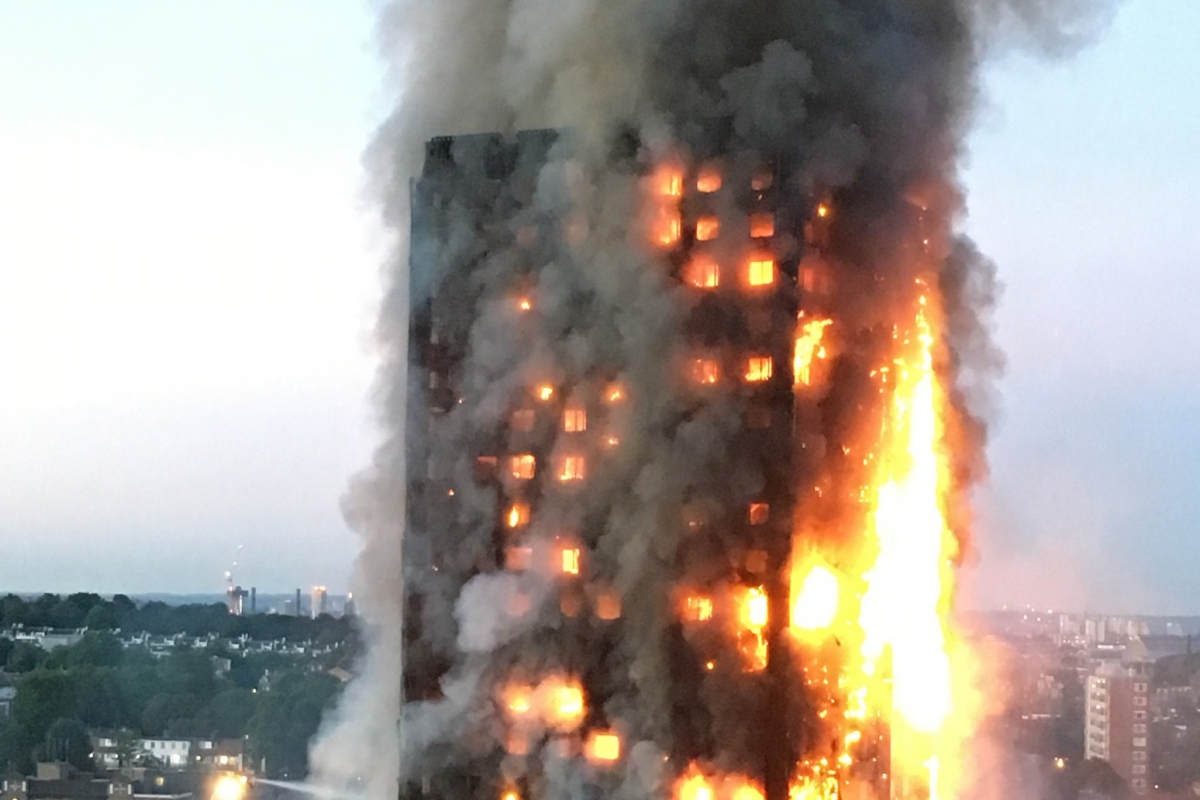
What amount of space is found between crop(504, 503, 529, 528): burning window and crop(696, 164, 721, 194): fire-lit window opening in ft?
20.1

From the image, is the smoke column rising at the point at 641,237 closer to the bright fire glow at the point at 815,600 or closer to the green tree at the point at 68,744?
the bright fire glow at the point at 815,600

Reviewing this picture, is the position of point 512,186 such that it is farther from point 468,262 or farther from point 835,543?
point 835,543

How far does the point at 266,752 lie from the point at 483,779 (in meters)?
25.7

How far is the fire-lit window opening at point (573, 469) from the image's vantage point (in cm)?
2294

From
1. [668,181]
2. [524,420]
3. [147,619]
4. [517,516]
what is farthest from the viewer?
[147,619]

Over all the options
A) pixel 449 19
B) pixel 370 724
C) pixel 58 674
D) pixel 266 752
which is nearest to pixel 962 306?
pixel 449 19

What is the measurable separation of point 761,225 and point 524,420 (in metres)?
5.29

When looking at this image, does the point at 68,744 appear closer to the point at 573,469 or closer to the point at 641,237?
the point at 573,469

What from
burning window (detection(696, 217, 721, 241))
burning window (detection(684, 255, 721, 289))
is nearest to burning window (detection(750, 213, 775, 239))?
burning window (detection(696, 217, 721, 241))

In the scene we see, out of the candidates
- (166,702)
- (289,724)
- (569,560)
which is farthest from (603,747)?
(166,702)

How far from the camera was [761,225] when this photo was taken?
21594mm

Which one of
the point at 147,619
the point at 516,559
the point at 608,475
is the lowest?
the point at 147,619

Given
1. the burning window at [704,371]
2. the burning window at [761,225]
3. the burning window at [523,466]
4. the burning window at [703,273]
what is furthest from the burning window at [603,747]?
the burning window at [761,225]

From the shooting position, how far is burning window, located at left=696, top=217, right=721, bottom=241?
21.9 metres
